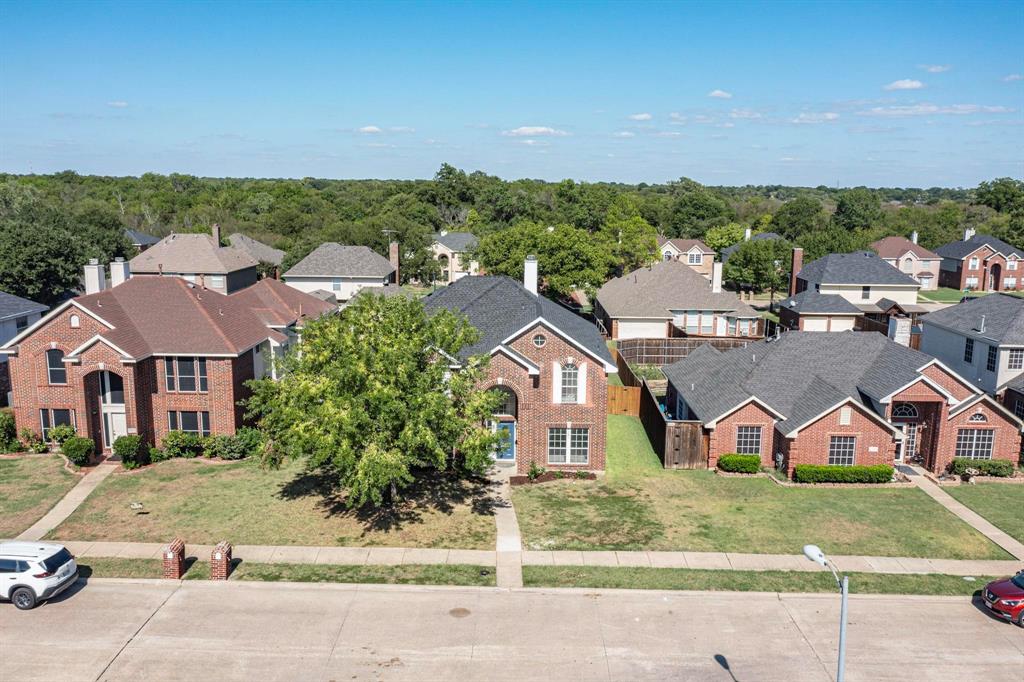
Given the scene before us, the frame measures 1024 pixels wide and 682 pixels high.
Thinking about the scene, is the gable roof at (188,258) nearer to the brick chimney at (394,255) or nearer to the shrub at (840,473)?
the brick chimney at (394,255)

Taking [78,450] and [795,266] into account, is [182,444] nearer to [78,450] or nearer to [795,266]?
[78,450]

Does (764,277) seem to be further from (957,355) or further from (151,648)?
(151,648)

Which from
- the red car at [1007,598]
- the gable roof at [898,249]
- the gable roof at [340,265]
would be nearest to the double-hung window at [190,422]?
the red car at [1007,598]

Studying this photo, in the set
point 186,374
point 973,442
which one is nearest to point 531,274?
point 186,374

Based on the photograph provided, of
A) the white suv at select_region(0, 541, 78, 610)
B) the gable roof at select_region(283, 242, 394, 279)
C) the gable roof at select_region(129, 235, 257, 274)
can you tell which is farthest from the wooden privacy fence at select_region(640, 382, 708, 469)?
the gable roof at select_region(129, 235, 257, 274)

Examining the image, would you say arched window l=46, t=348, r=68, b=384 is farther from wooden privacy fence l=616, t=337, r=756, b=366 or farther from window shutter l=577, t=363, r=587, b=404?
wooden privacy fence l=616, t=337, r=756, b=366

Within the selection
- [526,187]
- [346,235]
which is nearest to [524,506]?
[346,235]
